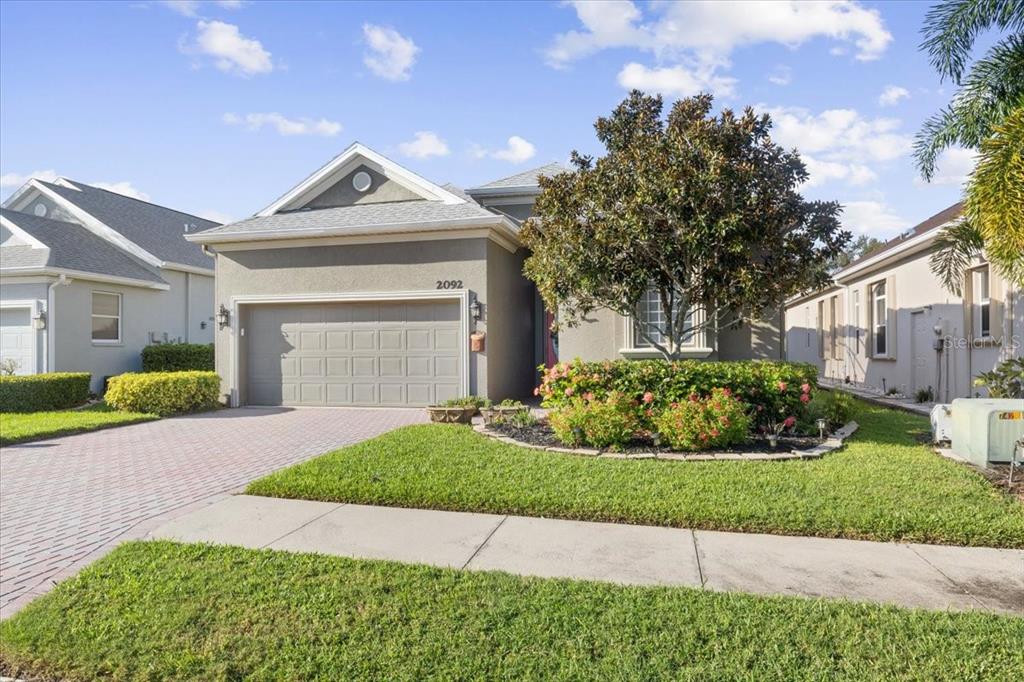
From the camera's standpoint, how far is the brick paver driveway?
4.45m

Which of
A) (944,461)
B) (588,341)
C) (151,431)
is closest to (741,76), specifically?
(588,341)

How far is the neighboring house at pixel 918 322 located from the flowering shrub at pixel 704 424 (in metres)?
6.33

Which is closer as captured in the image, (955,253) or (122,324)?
(955,253)

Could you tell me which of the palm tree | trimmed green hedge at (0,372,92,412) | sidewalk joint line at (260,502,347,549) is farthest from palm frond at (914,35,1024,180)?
A: trimmed green hedge at (0,372,92,412)

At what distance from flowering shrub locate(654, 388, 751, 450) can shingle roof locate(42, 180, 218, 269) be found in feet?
58.3

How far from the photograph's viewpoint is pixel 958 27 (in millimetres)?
9977

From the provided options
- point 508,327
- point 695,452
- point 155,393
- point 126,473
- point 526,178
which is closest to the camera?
point 126,473

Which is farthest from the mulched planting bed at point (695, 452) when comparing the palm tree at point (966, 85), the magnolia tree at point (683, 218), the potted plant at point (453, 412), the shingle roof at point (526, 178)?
the shingle roof at point (526, 178)

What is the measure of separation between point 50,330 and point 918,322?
851 inches

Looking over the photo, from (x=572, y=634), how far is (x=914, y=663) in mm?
1629

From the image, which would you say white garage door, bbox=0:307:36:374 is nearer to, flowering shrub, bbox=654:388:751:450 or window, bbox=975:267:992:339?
flowering shrub, bbox=654:388:751:450

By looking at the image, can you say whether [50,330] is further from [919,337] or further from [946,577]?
[919,337]

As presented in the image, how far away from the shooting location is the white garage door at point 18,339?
14.9m

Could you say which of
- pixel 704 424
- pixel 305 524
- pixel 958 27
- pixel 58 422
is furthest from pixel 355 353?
pixel 958 27
